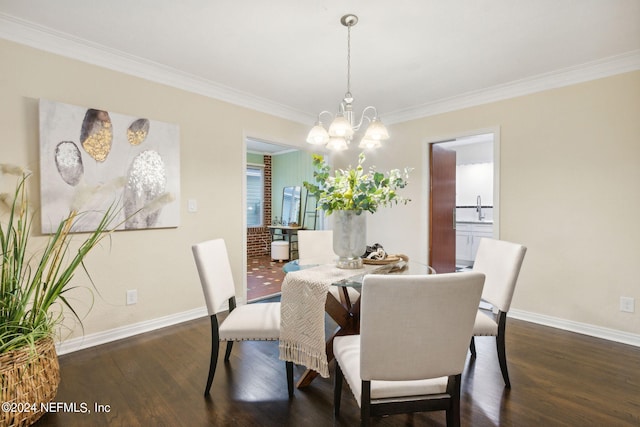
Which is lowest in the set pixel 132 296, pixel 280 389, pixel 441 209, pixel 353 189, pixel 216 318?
pixel 280 389

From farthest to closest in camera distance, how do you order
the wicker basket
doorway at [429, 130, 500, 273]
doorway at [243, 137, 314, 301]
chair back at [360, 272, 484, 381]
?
doorway at [243, 137, 314, 301]
doorway at [429, 130, 500, 273]
the wicker basket
chair back at [360, 272, 484, 381]

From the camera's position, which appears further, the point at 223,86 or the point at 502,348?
the point at 223,86

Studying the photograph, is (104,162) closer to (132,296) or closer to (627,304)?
(132,296)

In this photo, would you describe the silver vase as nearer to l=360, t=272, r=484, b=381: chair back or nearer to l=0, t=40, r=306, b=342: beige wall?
l=360, t=272, r=484, b=381: chair back

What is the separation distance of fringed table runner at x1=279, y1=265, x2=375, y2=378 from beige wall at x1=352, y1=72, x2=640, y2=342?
7.86 feet

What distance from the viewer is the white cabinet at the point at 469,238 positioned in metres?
5.59

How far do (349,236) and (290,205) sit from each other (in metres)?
5.15

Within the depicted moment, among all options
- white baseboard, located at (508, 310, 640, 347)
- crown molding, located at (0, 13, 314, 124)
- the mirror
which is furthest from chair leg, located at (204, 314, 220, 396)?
the mirror

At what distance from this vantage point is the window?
730cm

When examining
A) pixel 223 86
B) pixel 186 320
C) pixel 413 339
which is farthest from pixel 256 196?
pixel 413 339

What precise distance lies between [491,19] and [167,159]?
9.40ft

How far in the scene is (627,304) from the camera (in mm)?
2670

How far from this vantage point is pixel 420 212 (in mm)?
3963

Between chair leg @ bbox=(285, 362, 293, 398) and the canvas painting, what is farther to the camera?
the canvas painting
